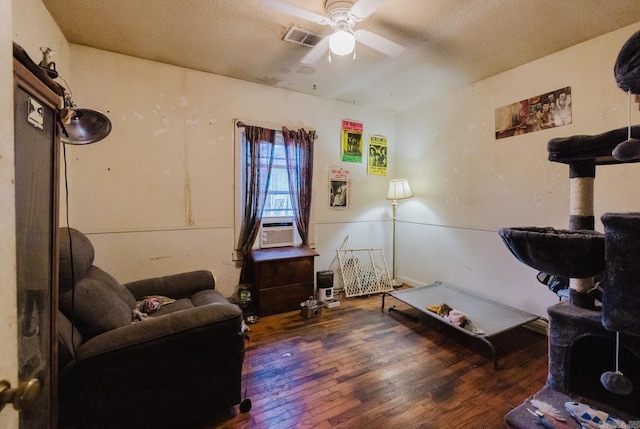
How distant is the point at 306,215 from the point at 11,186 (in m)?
2.94

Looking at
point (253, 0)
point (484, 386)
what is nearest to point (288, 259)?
point (484, 386)

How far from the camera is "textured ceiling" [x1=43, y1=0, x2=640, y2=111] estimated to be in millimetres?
1868

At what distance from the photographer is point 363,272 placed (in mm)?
3834

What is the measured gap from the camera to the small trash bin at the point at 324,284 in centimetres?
327

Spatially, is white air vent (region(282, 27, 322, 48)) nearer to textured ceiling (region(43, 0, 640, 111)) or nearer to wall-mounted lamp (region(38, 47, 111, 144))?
textured ceiling (region(43, 0, 640, 111))

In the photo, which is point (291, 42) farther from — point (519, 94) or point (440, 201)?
point (440, 201)

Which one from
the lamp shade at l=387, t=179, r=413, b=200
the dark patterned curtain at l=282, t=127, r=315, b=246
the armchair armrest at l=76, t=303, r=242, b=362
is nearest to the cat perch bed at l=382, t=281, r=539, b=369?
the lamp shade at l=387, t=179, r=413, b=200

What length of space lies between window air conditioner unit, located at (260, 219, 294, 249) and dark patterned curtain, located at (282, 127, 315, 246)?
135 mm

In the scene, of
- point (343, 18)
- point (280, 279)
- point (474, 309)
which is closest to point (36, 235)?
point (343, 18)

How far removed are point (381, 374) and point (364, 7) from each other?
2441mm

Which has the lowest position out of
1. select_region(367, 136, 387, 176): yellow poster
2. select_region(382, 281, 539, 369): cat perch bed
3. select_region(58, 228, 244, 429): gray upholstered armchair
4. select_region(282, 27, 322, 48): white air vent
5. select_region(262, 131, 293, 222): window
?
select_region(382, 281, 539, 369): cat perch bed

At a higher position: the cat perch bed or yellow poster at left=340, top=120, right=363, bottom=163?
yellow poster at left=340, top=120, right=363, bottom=163

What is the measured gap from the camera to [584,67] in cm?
225

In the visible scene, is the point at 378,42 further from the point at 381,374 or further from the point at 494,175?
the point at 381,374
